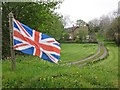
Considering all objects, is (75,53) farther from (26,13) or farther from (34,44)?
(34,44)

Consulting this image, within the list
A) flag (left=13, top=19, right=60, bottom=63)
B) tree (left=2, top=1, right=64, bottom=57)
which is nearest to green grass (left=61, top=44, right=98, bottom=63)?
tree (left=2, top=1, right=64, bottom=57)

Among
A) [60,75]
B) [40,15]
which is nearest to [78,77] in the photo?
[60,75]

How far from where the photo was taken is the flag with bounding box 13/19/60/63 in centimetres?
837

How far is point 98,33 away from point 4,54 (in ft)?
312

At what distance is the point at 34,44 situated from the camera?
8.37 metres

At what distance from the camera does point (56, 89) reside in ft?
22.7

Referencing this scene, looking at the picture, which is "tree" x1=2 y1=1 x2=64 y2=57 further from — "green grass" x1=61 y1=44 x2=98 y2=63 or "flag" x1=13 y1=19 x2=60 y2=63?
"green grass" x1=61 y1=44 x2=98 y2=63

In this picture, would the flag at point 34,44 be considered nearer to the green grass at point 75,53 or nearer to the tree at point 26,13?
the tree at point 26,13

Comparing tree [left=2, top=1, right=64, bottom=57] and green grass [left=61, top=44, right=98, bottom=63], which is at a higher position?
tree [left=2, top=1, right=64, bottom=57]

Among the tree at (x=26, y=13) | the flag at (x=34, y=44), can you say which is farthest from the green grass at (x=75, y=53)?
the flag at (x=34, y=44)

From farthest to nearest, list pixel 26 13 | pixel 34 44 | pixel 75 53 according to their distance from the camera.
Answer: pixel 75 53, pixel 26 13, pixel 34 44

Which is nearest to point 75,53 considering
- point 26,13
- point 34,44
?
point 26,13

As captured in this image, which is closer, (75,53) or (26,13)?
(26,13)

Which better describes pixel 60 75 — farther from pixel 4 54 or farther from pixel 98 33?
pixel 98 33
